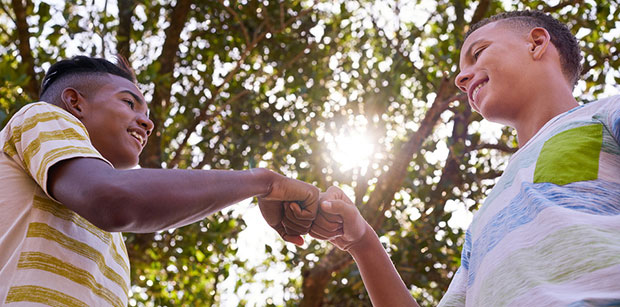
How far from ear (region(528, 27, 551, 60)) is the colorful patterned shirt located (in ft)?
1.49

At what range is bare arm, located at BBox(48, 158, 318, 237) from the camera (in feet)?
5.45

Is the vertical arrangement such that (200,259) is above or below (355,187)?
below

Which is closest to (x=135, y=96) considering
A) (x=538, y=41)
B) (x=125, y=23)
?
(x=538, y=41)

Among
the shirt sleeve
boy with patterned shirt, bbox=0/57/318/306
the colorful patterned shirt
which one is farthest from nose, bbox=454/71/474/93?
the shirt sleeve

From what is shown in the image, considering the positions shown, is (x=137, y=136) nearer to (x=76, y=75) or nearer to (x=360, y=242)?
(x=76, y=75)

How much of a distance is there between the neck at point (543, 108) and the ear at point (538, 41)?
0.56 ft

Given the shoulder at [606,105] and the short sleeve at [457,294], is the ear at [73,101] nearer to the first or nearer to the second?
the short sleeve at [457,294]

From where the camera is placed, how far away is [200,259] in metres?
6.87

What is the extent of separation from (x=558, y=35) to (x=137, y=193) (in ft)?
5.94

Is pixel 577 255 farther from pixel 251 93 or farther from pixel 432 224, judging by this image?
pixel 251 93

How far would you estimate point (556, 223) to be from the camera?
1.56 m

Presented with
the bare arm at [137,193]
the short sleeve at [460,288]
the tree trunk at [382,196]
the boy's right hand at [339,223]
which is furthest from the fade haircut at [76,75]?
the tree trunk at [382,196]

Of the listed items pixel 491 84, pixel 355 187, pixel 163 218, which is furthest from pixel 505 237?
pixel 355 187

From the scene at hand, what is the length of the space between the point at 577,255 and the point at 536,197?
0.88 feet
